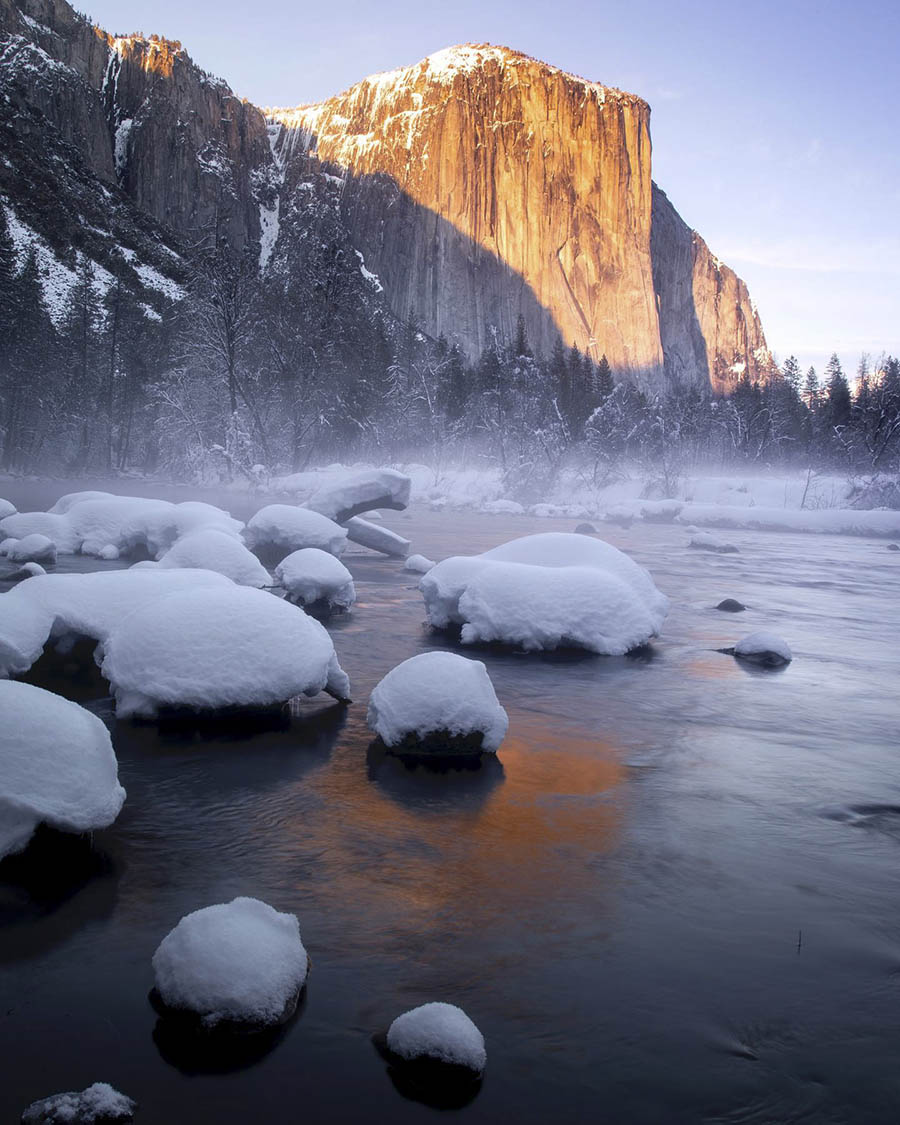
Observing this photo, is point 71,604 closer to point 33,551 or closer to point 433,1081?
point 433,1081

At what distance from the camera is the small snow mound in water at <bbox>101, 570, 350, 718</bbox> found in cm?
580

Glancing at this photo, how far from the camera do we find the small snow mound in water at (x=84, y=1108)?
7.49 ft

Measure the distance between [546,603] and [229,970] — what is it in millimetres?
6439

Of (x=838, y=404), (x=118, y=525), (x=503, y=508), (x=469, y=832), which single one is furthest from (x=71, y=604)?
(x=838, y=404)

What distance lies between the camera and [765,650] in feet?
30.1

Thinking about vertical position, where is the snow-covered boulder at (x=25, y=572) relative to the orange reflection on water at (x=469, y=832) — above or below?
above

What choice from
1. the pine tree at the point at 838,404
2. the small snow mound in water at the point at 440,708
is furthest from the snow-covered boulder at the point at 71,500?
the pine tree at the point at 838,404

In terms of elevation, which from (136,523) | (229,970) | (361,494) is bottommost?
(229,970)

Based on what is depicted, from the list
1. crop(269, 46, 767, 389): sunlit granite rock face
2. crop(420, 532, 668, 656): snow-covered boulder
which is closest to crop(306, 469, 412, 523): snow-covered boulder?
crop(420, 532, 668, 656): snow-covered boulder

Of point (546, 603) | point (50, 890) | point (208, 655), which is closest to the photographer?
point (50, 890)

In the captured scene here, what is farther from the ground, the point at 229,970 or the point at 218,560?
the point at 218,560

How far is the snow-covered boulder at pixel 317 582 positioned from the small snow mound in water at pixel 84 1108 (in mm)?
8468

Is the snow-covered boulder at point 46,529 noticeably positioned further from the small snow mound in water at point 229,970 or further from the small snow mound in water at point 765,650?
the small snow mound in water at point 229,970

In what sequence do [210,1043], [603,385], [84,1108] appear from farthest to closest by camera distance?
[603,385] → [210,1043] → [84,1108]
